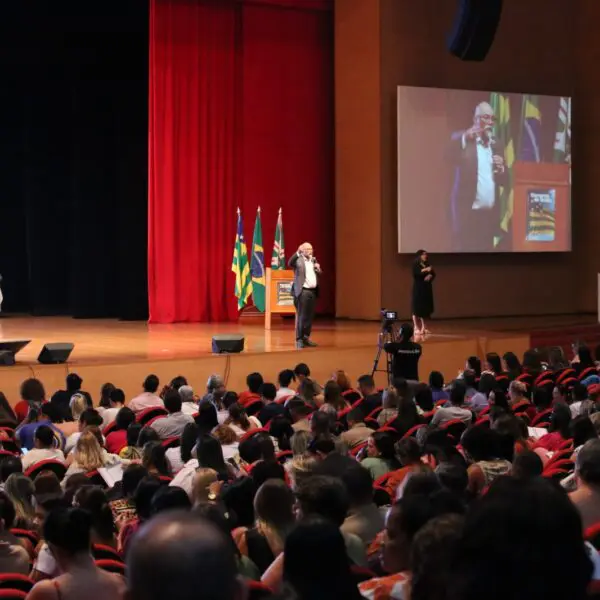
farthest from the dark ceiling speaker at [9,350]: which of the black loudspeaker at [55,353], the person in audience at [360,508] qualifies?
the person in audience at [360,508]

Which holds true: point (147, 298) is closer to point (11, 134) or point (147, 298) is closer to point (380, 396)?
point (11, 134)

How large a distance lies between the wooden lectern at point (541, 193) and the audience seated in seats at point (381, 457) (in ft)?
35.7

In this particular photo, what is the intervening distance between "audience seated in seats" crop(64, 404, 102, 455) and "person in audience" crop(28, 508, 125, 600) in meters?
2.29

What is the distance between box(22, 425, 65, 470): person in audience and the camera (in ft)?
16.1

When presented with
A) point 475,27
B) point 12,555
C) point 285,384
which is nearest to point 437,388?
point 285,384

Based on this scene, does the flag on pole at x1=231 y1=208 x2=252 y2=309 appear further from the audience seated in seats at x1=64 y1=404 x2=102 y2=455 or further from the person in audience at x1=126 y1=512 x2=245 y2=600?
the person in audience at x1=126 y1=512 x2=245 y2=600

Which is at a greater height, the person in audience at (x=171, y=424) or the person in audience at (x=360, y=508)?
the person in audience at (x=360, y=508)

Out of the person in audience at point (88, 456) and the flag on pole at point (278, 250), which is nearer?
the person in audience at point (88, 456)

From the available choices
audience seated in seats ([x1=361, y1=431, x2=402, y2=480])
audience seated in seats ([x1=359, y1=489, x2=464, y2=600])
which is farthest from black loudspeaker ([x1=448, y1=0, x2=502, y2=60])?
audience seated in seats ([x1=359, y1=489, x2=464, y2=600])

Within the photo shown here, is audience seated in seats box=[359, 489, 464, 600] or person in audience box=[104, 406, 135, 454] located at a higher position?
audience seated in seats box=[359, 489, 464, 600]

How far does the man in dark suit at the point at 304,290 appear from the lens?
10.7 metres

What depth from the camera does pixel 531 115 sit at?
15.2 metres

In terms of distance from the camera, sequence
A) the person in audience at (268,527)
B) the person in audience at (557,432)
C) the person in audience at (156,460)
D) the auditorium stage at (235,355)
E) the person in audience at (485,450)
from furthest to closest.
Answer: the auditorium stage at (235,355) < the person in audience at (557,432) < the person in audience at (156,460) < the person in audience at (485,450) < the person in audience at (268,527)

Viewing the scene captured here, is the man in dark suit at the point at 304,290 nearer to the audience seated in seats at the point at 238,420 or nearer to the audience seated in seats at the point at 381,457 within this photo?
the audience seated in seats at the point at 238,420
